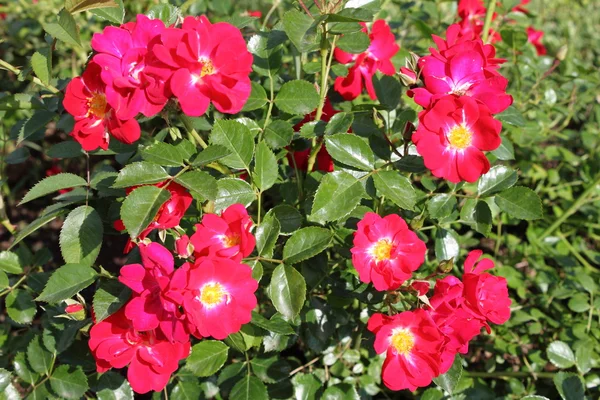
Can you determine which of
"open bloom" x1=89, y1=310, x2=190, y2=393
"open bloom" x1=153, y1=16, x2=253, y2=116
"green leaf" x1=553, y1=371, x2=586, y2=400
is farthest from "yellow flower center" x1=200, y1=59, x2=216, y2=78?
"green leaf" x1=553, y1=371, x2=586, y2=400

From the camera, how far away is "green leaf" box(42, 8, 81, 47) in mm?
927

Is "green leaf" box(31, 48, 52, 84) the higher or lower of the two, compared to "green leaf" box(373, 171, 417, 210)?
higher

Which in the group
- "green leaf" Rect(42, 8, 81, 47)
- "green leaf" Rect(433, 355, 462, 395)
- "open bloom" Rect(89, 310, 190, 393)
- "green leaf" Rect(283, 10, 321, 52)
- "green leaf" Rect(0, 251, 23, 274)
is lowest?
"green leaf" Rect(433, 355, 462, 395)

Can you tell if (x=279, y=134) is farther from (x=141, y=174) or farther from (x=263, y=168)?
(x=141, y=174)

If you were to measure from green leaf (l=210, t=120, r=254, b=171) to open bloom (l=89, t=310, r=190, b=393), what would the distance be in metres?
0.36

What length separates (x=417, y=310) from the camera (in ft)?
3.34

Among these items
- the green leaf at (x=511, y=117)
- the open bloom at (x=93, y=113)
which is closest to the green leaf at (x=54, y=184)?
the open bloom at (x=93, y=113)

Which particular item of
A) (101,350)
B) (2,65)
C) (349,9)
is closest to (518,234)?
(349,9)

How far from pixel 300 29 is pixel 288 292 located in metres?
0.48

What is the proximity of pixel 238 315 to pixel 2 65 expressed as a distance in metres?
0.67

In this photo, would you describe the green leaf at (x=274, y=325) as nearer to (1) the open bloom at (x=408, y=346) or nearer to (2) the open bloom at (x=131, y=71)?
(1) the open bloom at (x=408, y=346)

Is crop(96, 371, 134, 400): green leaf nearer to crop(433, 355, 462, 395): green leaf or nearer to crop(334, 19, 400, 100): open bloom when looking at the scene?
crop(433, 355, 462, 395): green leaf

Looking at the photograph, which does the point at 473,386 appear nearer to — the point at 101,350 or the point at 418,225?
the point at 418,225

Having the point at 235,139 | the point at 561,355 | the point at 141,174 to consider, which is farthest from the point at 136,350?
the point at 561,355
